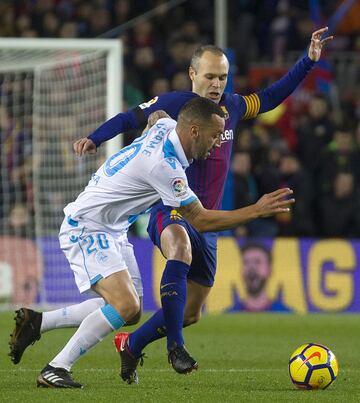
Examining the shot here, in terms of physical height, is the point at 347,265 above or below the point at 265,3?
below

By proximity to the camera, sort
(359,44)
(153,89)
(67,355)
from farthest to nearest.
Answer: (359,44) → (153,89) → (67,355)

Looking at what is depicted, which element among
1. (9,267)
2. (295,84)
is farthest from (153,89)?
(295,84)

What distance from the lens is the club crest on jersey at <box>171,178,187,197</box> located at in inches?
269

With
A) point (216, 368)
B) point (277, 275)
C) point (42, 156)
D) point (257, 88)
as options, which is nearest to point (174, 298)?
point (216, 368)

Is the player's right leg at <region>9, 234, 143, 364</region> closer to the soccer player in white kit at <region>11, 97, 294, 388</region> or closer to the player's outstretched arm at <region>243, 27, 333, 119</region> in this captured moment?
the soccer player in white kit at <region>11, 97, 294, 388</region>

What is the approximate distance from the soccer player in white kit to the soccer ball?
1.01 meters

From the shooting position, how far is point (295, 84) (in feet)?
28.6

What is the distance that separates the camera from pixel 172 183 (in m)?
6.86

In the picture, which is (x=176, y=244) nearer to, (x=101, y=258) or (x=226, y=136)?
(x=101, y=258)

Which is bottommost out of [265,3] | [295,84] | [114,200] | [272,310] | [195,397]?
[272,310]

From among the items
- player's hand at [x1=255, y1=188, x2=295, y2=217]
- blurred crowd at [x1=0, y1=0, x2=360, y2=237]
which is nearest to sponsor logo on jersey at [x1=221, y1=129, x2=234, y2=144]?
player's hand at [x1=255, y1=188, x2=295, y2=217]

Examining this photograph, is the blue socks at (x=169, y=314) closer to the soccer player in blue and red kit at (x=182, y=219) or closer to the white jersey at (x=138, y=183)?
the soccer player in blue and red kit at (x=182, y=219)

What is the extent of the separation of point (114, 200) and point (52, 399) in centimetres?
128

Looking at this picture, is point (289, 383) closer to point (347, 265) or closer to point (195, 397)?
point (195, 397)
